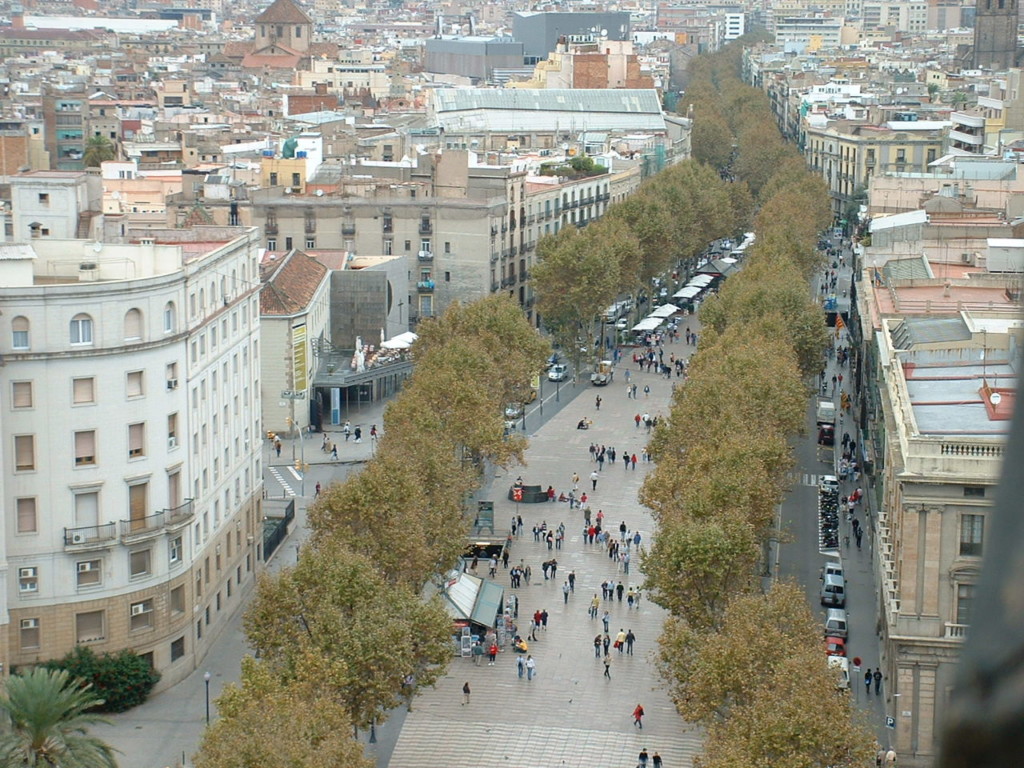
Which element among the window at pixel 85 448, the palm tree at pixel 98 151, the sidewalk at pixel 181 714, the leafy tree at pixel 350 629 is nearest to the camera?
the leafy tree at pixel 350 629

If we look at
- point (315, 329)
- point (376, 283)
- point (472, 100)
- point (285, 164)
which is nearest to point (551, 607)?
point (315, 329)

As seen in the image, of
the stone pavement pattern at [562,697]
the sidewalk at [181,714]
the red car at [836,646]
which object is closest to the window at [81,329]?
the sidewalk at [181,714]

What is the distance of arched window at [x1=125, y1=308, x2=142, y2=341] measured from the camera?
1773 inches

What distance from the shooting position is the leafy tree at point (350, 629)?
127 feet

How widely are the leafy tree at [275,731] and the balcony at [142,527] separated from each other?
11.0m

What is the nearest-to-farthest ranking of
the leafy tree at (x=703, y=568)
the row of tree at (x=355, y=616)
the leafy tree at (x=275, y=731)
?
the leafy tree at (x=275, y=731)
the row of tree at (x=355, y=616)
the leafy tree at (x=703, y=568)

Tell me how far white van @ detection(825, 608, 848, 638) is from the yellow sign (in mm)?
35167

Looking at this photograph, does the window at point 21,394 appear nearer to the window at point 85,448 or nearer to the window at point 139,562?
the window at point 85,448

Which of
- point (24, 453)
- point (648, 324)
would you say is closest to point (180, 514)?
point (24, 453)

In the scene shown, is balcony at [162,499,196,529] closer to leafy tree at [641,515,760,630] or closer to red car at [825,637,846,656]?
leafy tree at [641,515,760,630]

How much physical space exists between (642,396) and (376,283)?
16.4 metres

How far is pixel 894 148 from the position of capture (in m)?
161

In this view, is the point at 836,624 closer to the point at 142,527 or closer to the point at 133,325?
the point at 142,527

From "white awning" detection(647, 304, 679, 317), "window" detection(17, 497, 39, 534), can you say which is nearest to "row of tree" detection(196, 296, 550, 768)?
"window" detection(17, 497, 39, 534)
